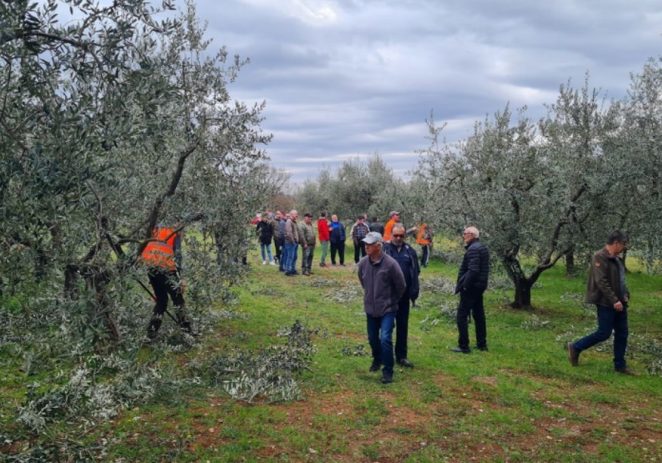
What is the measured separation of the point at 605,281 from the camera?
861 centimetres

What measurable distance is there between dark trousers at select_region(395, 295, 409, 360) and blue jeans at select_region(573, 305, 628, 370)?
2.96m

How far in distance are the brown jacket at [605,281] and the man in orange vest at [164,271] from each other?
6.41 meters

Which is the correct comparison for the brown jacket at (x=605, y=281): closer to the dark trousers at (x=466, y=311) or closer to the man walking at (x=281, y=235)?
the dark trousers at (x=466, y=311)

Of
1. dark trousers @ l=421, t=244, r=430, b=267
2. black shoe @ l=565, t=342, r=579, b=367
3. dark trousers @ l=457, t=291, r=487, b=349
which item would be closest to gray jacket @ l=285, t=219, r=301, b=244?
dark trousers @ l=421, t=244, r=430, b=267

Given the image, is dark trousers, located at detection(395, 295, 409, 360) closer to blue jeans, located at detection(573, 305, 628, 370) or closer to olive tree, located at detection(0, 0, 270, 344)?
blue jeans, located at detection(573, 305, 628, 370)

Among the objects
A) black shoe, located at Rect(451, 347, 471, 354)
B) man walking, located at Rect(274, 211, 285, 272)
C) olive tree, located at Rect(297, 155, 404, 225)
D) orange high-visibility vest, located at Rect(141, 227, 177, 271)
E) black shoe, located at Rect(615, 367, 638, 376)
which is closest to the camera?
orange high-visibility vest, located at Rect(141, 227, 177, 271)

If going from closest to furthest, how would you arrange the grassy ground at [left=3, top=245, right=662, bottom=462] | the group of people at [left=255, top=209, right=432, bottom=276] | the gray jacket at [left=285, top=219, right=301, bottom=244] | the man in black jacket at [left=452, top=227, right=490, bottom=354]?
the grassy ground at [left=3, top=245, right=662, bottom=462]
the man in black jacket at [left=452, top=227, right=490, bottom=354]
the gray jacket at [left=285, top=219, right=301, bottom=244]
the group of people at [left=255, top=209, right=432, bottom=276]

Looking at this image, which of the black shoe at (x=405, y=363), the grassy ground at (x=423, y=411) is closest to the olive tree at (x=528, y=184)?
the grassy ground at (x=423, y=411)

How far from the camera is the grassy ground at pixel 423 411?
604cm

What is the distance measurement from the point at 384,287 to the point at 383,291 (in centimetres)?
6

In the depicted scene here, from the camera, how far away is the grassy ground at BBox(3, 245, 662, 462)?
19.8ft

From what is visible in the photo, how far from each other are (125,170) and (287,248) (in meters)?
14.3

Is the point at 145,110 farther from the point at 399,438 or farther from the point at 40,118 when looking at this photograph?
the point at 399,438

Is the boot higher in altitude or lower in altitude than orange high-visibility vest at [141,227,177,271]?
lower
